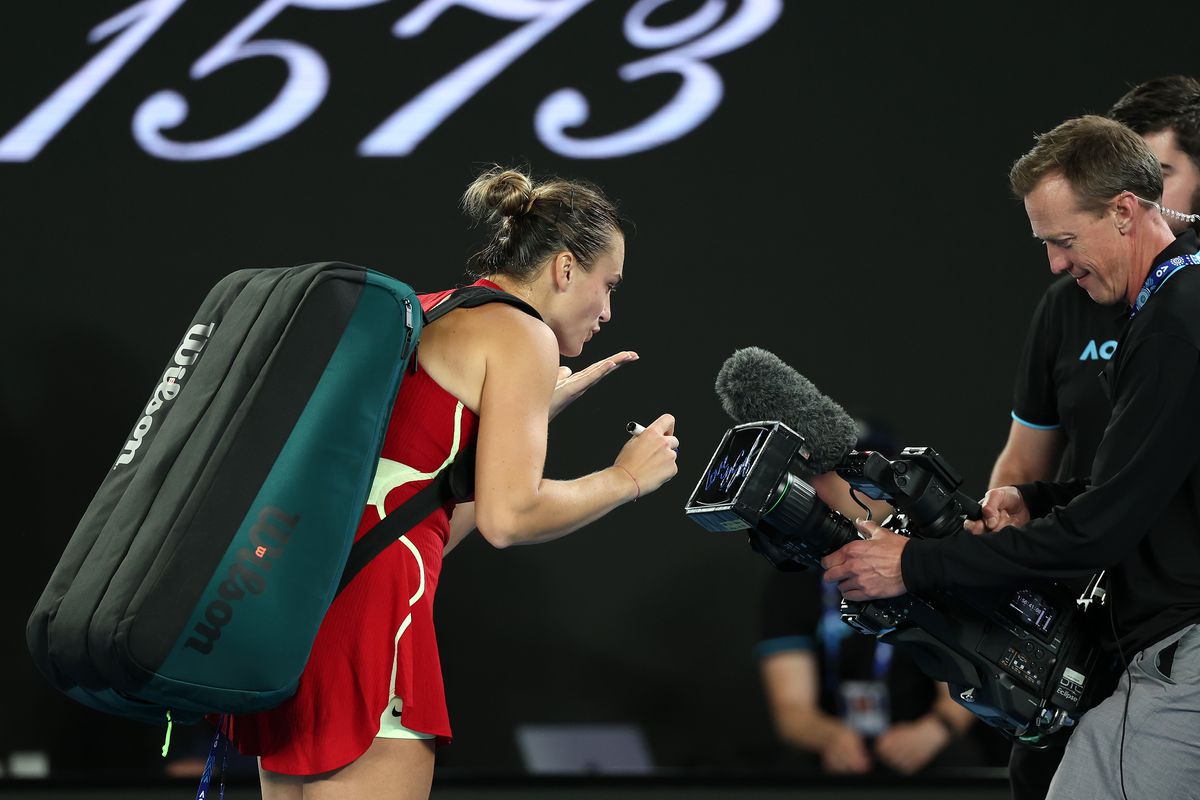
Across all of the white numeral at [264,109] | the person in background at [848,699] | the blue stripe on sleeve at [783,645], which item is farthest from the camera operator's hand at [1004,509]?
the white numeral at [264,109]

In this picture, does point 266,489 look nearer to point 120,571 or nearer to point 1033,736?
point 120,571

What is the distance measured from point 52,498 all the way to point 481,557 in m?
1.42

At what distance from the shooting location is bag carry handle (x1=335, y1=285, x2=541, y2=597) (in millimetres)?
1902

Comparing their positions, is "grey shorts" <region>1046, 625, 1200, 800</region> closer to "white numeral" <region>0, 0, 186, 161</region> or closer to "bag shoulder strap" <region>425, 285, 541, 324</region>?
"bag shoulder strap" <region>425, 285, 541, 324</region>

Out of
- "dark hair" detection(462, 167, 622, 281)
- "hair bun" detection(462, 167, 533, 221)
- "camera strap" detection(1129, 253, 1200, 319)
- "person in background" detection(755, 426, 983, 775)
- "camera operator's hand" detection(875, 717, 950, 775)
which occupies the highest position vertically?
"hair bun" detection(462, 167, 533, 221)

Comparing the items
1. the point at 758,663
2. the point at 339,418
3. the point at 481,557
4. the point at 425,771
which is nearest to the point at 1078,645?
the point at 425,771

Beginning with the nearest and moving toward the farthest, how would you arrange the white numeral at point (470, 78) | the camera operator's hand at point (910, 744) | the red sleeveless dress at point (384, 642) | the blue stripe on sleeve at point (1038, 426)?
the red sleeveless dress at point (384, 642)
the blue stripe on sleeve at point (1038, 426)
the camera operator's hand at point (910, 744)
the white numeral at point (470, 78)

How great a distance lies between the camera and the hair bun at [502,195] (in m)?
2.24

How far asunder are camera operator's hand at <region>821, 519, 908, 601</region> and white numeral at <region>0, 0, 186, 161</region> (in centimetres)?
335

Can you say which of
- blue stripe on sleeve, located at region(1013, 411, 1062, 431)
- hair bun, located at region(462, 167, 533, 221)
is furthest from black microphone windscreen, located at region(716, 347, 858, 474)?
blue stripe on sleeve, located at region(1013, 411, 1062, 431)

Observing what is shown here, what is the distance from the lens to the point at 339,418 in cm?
178

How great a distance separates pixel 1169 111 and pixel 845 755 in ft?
7.63

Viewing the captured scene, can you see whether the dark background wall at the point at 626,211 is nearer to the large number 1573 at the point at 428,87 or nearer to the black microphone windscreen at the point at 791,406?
the large number 1573 at the point at 428,87

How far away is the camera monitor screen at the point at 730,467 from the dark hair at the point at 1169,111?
109cm
